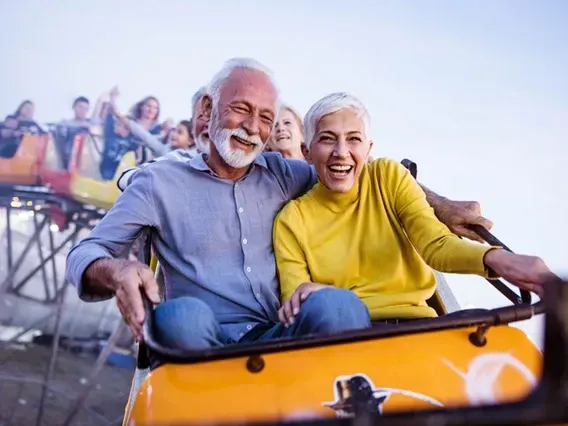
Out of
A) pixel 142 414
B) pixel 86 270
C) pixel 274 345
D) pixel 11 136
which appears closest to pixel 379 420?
pixel 274 345

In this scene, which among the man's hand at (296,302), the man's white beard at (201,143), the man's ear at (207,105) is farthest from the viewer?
the man's white beard at (201,143)

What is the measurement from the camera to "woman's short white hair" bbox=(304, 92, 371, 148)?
5.22ft

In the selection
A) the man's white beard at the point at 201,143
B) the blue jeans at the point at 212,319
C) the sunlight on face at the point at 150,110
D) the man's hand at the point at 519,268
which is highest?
the sunlight on face at the point at 150,110

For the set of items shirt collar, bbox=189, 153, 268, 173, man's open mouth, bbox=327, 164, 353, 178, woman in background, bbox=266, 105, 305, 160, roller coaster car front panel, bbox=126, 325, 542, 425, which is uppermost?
woman in background, bbox=266, 105, 305, 160

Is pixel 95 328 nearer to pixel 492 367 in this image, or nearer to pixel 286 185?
pixel 286 185

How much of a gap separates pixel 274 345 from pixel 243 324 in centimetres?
53

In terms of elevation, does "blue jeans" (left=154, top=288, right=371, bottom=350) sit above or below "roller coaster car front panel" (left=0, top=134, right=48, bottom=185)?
below

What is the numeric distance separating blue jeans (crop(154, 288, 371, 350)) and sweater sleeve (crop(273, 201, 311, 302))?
274mm

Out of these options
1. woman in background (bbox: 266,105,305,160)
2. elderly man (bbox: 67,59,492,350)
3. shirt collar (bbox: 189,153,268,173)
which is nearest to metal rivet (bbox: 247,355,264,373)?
elderly man (bbox: 67,59,492,350)

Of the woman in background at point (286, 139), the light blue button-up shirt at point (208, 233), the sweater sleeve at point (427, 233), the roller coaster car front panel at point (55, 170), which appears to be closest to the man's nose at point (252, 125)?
the light blue button-up shirt at point (208, 233)

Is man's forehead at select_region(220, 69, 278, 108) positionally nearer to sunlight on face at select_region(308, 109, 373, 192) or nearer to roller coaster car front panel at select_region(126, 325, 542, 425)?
sunlight on face at select_region(308, 109, 373, 192)

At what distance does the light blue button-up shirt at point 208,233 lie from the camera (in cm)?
154

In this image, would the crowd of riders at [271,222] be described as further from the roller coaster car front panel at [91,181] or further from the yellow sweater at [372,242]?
the roller coaster car front panel at [91,181]

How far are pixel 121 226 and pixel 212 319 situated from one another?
1.40 ft
